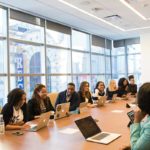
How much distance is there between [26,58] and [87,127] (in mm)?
3998

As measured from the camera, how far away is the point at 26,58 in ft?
19.4

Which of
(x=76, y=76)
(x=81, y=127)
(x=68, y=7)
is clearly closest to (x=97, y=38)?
(x=76, y=76)

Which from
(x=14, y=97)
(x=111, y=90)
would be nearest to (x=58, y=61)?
(x=111, y=90)

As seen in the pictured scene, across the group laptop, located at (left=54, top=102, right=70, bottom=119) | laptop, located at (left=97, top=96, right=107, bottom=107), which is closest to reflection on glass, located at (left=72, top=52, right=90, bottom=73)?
laptop, located at (left=97, top=96, right=107, bottom=107)

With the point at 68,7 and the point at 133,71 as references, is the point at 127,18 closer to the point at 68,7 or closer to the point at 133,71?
the point at 68,7

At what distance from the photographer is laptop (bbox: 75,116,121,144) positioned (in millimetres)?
2123

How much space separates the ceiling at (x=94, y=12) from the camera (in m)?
4.92

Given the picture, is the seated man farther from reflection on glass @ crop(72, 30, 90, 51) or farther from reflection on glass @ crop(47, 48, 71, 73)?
reflection on glass @ crop(72, 30, 90, 51)

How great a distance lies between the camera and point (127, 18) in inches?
251

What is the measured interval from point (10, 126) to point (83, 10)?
3.62 m

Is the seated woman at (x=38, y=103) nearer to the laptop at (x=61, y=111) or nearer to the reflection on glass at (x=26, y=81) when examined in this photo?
the laptop at (x=61, y=111)

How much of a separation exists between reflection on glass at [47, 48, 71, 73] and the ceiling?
87 cm

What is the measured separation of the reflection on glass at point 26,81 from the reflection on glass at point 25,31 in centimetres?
95

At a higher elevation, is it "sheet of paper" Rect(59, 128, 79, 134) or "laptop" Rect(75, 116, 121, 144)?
"laptop" Rect(75, 116, 121, 144)
